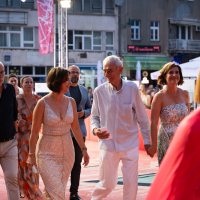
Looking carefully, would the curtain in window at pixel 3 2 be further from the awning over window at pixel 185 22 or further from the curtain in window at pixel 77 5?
the awning over window at pixel 185 22

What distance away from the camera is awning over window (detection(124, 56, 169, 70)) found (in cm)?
3539

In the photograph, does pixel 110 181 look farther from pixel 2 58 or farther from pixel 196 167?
pixel 2 58

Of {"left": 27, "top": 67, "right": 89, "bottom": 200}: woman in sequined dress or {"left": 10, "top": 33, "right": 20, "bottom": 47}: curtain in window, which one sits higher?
{"left": 10, "top": 33, "right": 20, "bottom": 47}: curtain in window

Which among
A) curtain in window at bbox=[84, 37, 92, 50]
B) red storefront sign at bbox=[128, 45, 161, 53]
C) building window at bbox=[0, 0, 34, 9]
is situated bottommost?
red storefront sign at bbox=[128, 45, 161, 53]

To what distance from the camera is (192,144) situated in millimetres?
1435

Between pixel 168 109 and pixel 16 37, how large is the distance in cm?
3034

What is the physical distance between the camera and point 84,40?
116ft

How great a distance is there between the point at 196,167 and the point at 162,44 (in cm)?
3657

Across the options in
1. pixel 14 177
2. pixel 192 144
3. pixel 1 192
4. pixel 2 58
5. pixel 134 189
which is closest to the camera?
pixel 192 144

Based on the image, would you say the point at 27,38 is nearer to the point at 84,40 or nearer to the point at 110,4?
the point at 84,40

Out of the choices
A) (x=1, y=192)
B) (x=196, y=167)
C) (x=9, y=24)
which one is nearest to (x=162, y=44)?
(x=9, y=24)

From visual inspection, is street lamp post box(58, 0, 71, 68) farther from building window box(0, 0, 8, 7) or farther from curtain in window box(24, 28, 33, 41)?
building window box(0, 0, 8, 7)

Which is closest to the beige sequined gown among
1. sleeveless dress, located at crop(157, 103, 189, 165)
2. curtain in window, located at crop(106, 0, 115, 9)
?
sleeveless dress, located at crop(157, 103, 189, 165)

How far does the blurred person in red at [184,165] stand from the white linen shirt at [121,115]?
3022 millimetres
